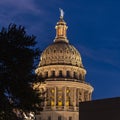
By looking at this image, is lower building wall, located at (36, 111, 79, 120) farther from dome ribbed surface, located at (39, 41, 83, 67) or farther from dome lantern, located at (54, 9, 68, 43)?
dome lantern, located at (54, 9, 68, 43)

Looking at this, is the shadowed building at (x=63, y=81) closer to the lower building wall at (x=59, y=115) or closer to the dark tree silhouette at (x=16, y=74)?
the lower building wall at (x=59, y=115)

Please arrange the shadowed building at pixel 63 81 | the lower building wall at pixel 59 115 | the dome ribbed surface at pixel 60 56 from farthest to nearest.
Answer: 1. the dome ribbed surface at pixel 60 56
2. the shadowed building at pixel 63 81
3. the lower building wall at pixel 59 115

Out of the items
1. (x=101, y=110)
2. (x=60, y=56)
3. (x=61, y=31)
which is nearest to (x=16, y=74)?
(x=101, y=110)

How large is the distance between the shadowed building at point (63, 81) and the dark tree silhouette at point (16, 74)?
110m

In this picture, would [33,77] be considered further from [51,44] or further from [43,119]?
[51,44]

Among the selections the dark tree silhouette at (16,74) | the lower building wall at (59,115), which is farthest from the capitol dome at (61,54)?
the dark tree silhouette at (16,74)

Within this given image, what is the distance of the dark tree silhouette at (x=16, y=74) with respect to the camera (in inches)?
1539

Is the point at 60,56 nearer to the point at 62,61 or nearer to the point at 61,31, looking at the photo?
the point at 62,61

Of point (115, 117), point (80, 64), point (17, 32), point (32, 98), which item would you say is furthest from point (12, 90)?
point (80, 64)

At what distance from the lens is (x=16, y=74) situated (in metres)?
39.3

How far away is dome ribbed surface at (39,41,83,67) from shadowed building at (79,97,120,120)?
10445 centimetres

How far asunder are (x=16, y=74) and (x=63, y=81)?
385 ft

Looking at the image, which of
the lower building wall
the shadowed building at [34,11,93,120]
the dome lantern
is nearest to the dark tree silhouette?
the shadowed building at [34,11,93,120]

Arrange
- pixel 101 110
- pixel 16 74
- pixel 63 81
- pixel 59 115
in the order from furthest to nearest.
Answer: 1. pixel 59 115
2. pixel 63 81
3. pixel 101 110
4. pixel 16 74
